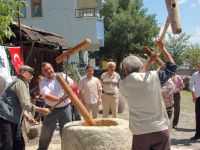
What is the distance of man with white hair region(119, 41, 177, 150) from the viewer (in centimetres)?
508

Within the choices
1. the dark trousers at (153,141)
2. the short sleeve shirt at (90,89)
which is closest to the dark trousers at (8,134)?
the dark trousers at (153,141)

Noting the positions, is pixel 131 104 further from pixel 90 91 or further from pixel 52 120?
pixel 90 91

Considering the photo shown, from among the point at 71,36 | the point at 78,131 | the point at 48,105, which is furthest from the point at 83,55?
the point at 78,131

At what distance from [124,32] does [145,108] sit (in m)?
38.3

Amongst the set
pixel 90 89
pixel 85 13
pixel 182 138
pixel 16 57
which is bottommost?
pixel 182 138

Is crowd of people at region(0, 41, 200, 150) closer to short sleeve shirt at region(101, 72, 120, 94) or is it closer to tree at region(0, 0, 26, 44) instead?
tree at region(0, 0, 26, 44)

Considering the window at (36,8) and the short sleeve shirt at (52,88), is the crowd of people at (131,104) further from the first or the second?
the window at (36,8)

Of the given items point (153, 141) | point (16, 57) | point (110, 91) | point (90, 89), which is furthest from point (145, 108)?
point (110, 91)

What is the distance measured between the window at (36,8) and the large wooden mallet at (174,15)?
2647 cm

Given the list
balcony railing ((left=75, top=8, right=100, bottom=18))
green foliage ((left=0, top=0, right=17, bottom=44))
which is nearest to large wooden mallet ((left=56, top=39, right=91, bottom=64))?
green foliage ((left=0, top=0, right=17, bottom=44))

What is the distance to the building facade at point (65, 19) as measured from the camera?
29219 mm

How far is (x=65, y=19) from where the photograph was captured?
3039 centimetres

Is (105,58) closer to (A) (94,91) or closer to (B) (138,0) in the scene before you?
(B) (138,0)

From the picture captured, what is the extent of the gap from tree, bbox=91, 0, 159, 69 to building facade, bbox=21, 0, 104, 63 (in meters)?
11.6
